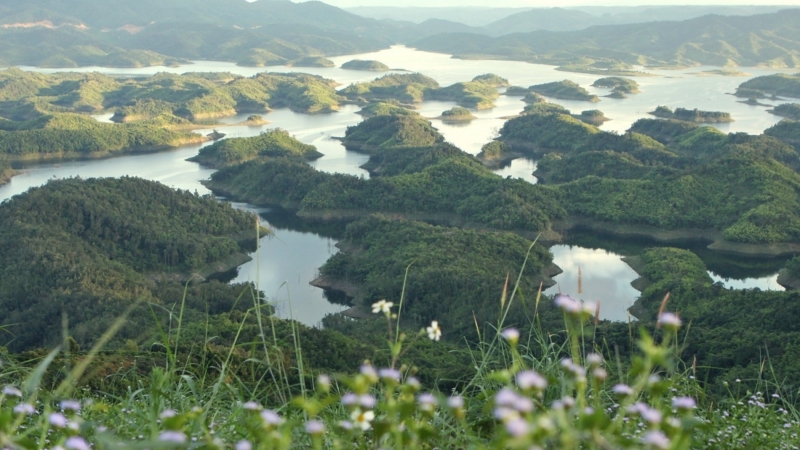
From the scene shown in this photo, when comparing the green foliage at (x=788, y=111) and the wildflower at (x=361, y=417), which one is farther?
the green foliage at (x=788, y=111)

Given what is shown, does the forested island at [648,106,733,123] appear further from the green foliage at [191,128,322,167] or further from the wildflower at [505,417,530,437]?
the wildflower at [505,417,530,437]

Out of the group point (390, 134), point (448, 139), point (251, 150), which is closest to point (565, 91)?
point (448, 139)

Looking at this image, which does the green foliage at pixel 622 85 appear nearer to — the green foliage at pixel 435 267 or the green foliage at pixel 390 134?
the green foliage at pixel 390 134

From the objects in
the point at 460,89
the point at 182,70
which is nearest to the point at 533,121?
the point at 460,89

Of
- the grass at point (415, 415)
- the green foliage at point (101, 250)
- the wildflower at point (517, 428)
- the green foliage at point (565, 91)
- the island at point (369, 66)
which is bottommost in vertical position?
the island at point (369, 66)

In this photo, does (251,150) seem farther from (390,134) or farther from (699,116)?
(699,116)

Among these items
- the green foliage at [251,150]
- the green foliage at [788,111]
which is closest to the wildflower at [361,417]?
the green foliage at [251,150]
